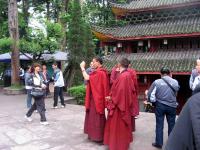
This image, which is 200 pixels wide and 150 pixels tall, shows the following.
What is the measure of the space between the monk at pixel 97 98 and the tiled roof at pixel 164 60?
29.5 feet

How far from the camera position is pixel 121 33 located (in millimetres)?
18094

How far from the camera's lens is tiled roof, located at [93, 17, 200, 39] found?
52.2 feet

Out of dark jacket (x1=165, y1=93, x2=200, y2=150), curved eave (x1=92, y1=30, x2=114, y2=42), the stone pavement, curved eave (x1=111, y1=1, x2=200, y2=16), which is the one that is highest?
curved eave (x1=111, y1=1, x2=200, y2=16)

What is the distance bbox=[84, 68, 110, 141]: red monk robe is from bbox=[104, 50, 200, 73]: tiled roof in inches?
355

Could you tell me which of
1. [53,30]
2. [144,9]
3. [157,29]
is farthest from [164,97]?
[53,30]

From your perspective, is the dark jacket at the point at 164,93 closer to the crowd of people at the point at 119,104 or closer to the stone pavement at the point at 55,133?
the crowd of people at the point at 119,104

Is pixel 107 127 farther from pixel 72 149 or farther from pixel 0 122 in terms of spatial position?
pixel 0 122

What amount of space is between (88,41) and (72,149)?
40.8ft

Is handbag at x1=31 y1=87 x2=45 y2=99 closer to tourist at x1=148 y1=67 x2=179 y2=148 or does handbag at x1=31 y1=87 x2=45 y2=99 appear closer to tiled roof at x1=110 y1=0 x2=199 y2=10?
tourist at x1=148 y1=67 x2=179 y2=148

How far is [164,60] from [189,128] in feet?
50.0

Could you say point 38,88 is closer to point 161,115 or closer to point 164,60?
point 161,115

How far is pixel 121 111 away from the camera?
233 inches

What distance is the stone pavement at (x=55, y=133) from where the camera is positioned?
22.5ft

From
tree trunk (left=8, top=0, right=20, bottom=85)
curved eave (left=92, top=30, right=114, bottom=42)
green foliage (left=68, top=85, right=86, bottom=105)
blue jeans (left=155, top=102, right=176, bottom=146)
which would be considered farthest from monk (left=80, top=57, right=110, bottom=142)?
tree trunk (left=8, top=0, right=20, bottom=85)
